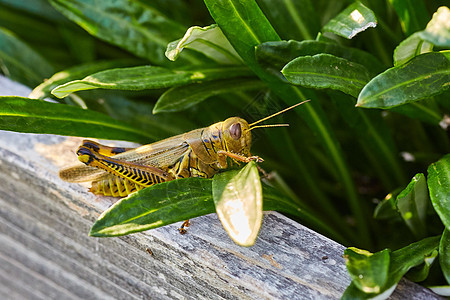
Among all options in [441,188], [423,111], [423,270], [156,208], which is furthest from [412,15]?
[156,208]

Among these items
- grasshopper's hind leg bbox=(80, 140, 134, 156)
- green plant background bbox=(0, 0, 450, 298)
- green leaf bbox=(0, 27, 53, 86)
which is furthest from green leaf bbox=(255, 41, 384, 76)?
green leaf bbox=(0, 27, 53, 86)

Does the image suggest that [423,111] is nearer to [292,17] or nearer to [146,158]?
[292,17]

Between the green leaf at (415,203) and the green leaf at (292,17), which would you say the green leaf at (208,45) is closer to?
the green leaf at (292,17)

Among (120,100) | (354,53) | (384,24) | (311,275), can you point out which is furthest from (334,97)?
(120,100)

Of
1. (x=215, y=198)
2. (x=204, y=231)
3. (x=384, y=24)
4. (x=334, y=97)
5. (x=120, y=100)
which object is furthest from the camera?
(x=120, y=100)

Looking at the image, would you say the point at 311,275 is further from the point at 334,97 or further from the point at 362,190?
the point at 362,190

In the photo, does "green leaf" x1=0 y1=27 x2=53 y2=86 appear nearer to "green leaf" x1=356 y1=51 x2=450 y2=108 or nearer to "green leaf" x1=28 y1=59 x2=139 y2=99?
"green leaf" x1=28 y1=59 x2=139 y2=99

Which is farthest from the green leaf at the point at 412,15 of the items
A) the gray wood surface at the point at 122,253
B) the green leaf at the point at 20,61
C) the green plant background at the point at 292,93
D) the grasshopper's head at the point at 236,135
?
the green leaf at the point at 20,61
